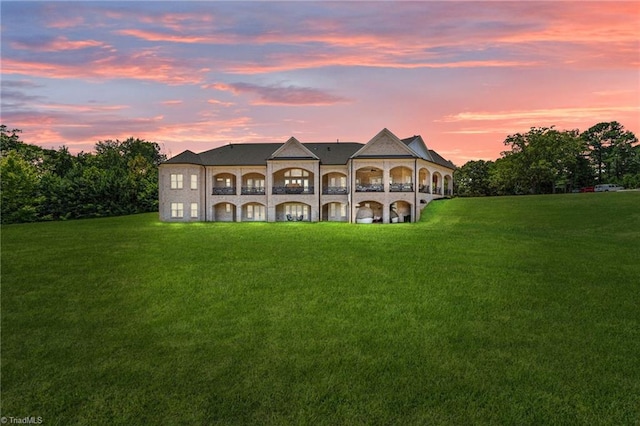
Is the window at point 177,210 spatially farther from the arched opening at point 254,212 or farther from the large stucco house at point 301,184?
the arched opening at point 254,212

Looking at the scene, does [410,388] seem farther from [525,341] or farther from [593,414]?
[525,341]

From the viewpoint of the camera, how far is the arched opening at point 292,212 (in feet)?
137

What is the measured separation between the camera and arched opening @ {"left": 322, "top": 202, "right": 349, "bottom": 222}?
41.5 m

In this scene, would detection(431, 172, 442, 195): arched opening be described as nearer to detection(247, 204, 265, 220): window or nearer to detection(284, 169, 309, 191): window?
detection(284, 169, 309, 191): window

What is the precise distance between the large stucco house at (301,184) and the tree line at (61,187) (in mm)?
17569

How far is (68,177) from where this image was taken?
55.0 metres

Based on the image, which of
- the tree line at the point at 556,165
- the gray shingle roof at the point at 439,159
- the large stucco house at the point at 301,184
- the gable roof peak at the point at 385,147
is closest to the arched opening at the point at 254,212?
the large stucco house at the point at 301,184

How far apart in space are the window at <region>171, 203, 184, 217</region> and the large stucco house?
4.0 inches

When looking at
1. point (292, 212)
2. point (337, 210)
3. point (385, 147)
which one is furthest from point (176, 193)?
point (385, 147)

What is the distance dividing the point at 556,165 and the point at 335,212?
37.3m

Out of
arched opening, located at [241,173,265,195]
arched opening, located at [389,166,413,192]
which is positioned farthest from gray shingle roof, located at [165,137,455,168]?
arched opening, located at [389,166,413,192]

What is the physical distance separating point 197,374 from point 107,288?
23.0 ft

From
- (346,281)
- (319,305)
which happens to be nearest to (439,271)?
(346,281)

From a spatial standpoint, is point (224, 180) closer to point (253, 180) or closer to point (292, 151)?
point (253, 180)
